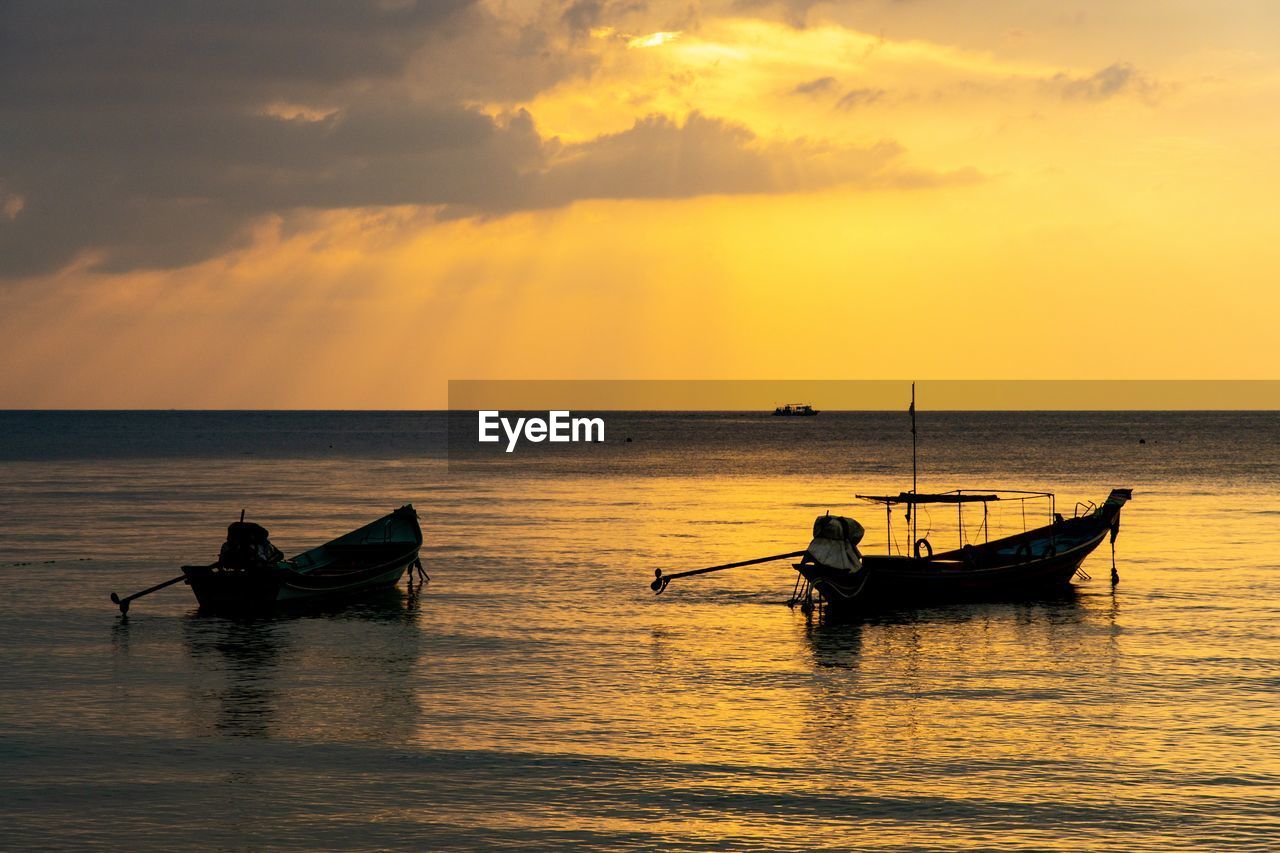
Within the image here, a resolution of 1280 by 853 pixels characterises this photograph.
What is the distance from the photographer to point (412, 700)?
1053 inches

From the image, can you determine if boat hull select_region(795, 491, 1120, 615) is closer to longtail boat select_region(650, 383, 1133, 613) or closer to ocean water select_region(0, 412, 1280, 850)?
longtail boat select_region(650, 383, 1133, 613)

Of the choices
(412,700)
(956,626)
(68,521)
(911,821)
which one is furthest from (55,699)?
(68,521)

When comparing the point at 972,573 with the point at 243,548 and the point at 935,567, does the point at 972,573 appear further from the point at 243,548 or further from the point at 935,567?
the point at 243,548

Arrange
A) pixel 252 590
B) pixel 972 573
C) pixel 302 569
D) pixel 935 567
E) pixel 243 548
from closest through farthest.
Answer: pixel 243 548 → pixel 252 590 → pixel 935 567 → pixel 972 573 → pixel 302 569

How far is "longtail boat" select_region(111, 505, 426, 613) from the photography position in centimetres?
3806

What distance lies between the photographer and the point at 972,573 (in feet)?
136

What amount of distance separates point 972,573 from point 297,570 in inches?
851

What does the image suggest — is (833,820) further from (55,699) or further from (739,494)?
(739,494)

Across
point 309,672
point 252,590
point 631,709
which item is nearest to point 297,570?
point 252,590

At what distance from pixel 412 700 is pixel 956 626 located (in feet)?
55.5

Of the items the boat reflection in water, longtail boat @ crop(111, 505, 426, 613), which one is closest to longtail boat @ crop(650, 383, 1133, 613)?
the boat reflection in water

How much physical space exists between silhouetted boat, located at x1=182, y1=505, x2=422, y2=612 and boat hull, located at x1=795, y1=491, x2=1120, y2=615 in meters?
14.4

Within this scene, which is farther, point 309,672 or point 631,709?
point 309,672

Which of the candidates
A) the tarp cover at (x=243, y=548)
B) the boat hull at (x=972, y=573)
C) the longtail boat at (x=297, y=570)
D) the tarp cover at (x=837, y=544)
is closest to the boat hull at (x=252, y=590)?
the longtail boat at (x=297, y=570)
